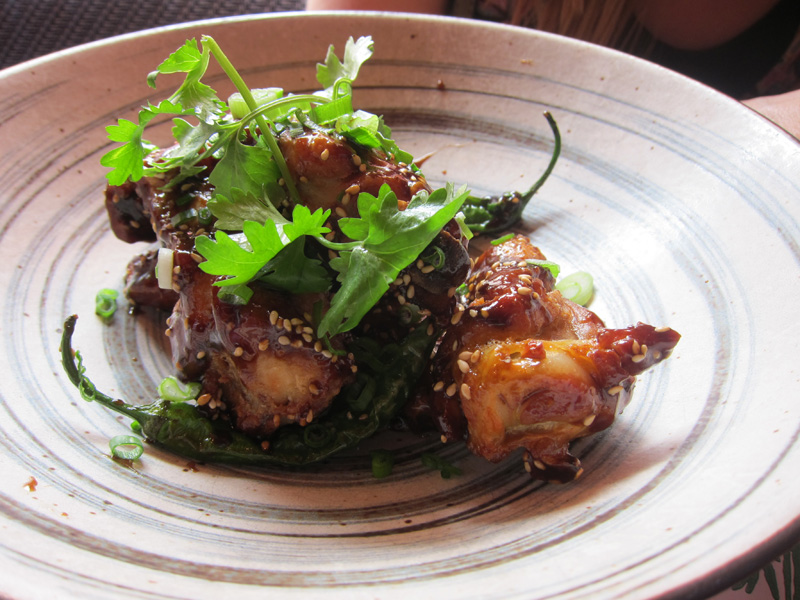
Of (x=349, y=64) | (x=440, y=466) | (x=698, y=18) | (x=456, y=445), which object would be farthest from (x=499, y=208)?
(x=698, y=18)

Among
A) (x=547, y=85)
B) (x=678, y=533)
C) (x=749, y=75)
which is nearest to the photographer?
Answer: (x=678, y=533)

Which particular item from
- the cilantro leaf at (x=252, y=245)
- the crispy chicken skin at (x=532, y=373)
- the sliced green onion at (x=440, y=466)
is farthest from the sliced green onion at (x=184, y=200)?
the sliced green onion at (x=440, y=466)

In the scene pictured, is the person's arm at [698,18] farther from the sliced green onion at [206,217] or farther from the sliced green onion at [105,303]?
the sliced green onion at [105,303]

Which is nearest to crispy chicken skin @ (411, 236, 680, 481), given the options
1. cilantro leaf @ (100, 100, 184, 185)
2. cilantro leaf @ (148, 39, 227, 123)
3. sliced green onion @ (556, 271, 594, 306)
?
sliced green onion @ (556, 271, 594, 306)

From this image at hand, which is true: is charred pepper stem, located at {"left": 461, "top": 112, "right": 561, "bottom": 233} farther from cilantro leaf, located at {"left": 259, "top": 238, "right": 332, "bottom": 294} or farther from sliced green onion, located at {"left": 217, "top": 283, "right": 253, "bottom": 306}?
sliced green onion, located at {"left": 217, "top": 283, "right": 253, "bottom": 306}

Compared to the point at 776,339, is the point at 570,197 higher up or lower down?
higher up

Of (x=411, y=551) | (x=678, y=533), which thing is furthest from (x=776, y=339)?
(x=411, y=551)

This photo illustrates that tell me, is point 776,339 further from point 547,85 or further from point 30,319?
point 30,319
